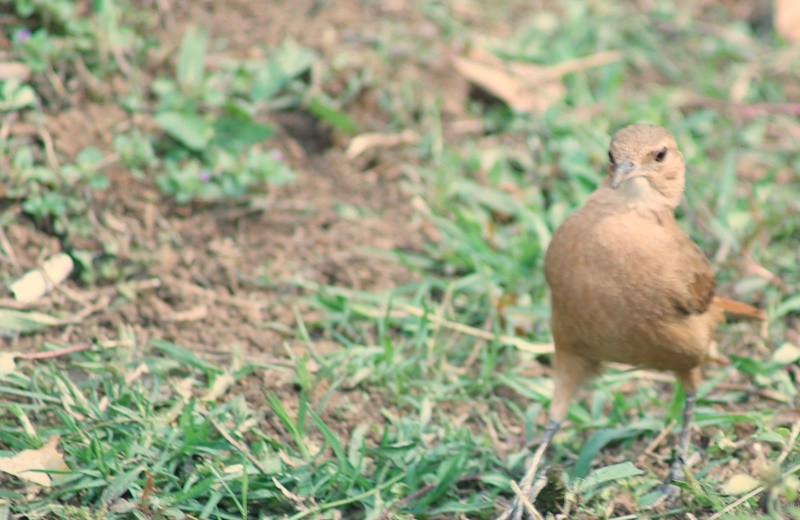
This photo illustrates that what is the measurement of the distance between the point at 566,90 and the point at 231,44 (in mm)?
2160

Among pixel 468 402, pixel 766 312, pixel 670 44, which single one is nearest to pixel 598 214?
pixel 468 402

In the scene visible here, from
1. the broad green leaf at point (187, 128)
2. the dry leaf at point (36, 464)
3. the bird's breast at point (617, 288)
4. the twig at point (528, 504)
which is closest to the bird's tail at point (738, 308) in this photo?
the bird's breast at point (617, 288)

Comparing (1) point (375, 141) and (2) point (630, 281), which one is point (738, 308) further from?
(1) point (375, 141)

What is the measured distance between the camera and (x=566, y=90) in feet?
23.9

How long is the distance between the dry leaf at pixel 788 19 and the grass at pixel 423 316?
122mm

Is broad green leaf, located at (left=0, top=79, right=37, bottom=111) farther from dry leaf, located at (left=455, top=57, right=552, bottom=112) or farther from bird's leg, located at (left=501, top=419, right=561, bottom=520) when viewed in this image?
bird's leg, located at (left=501, top=419, right=561, bottom=520)

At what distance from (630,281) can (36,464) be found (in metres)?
2.27

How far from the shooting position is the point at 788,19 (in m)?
8.02

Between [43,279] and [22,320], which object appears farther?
[43,279]

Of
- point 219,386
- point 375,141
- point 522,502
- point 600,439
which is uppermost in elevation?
point 375,141

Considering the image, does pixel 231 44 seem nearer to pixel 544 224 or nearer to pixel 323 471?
pixel 544 224

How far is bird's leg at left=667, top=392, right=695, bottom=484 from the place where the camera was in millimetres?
4530

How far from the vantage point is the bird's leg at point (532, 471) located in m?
4.31

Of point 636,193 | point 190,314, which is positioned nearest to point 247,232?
point 190,314
